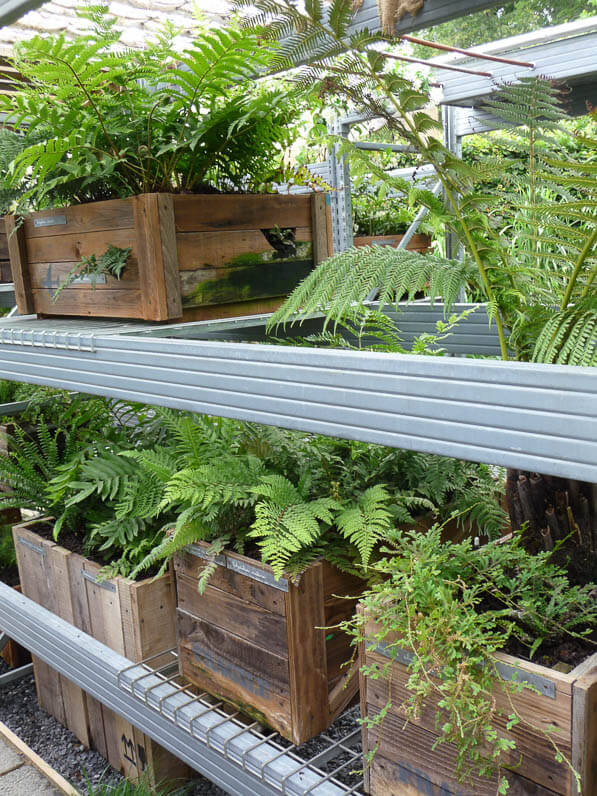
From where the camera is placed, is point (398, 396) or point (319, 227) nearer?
point (398, 396)

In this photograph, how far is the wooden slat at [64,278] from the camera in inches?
51.5

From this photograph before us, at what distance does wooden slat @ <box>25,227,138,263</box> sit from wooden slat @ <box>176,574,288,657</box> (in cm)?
62

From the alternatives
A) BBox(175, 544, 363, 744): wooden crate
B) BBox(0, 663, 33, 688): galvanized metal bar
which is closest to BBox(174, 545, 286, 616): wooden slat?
BBox(175, 544, 363, 744): wooden crate

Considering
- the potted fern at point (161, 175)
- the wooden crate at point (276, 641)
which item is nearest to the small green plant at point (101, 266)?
the potted fern at point (161, 175)

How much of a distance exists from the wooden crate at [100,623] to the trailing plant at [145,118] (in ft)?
2.65

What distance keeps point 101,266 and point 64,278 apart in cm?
19

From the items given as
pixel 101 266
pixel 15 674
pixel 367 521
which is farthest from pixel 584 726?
pixel 15 674

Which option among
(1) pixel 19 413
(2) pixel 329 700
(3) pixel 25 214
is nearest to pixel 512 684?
(2) pixel 329 700

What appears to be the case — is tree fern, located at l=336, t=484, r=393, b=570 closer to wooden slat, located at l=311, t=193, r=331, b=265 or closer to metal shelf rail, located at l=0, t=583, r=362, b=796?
metal shelf rail, located at l=0, t=583, r=362, b=796

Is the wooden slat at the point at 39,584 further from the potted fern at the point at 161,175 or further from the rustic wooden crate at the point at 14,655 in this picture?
the potted fern at the point at 161,175

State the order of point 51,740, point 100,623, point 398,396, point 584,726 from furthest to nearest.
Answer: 1. point 51,740
2. point 100,623
3. point 584,726
4. point 398,396

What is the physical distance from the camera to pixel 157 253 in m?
1.25

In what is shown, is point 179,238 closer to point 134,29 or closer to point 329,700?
point 329,700

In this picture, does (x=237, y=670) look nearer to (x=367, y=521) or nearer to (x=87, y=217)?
(x=367, y=521)
